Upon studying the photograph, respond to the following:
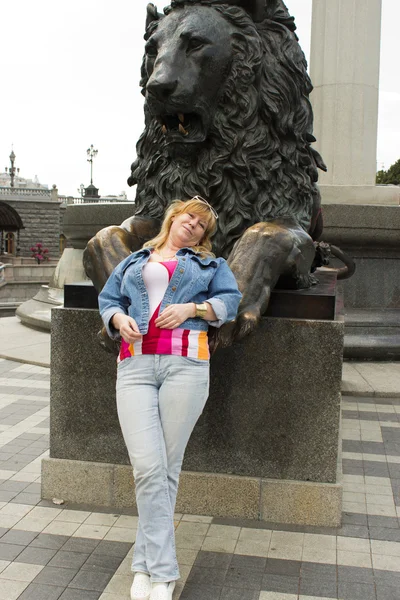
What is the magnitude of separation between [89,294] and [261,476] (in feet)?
A: 4.45

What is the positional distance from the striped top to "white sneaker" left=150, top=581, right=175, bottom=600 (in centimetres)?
92

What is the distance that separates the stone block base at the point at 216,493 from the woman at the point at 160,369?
2.80 feet

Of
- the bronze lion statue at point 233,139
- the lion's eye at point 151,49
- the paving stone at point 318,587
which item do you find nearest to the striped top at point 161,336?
the bronze lion statue at point 233,139

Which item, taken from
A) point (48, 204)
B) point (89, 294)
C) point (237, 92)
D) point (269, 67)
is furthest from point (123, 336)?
point (48, 204)

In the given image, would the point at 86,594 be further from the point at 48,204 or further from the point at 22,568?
the point at 48,204

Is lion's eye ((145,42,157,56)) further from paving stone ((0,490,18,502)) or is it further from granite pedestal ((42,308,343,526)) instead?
paving stone ((0,490,18,502))

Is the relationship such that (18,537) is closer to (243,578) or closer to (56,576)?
(56,576)

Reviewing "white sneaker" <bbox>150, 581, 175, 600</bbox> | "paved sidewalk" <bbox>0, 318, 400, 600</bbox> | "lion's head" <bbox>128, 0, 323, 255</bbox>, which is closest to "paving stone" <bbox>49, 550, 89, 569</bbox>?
"paved sidewalk" <bbox>0, 318, 400, 600</bbox>

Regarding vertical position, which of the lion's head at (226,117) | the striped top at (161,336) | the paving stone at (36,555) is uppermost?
the lion's head at (226,117)

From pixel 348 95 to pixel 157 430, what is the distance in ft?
29.7

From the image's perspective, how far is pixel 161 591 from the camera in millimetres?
2793

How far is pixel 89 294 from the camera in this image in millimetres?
3934

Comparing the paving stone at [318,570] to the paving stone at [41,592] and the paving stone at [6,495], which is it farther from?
the paving stone at [6,495]

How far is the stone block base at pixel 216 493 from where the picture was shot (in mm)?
3717
